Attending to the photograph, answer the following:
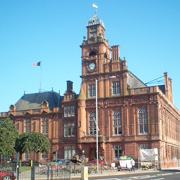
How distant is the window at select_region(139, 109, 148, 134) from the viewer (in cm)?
5106

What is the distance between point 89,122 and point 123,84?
9.11m

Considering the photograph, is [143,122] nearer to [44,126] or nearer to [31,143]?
[31,143]

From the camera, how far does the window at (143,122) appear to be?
168 feet

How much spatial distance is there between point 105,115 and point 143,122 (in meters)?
6.83

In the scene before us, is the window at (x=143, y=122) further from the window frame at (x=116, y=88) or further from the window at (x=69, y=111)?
the window at (x=69, y=111)

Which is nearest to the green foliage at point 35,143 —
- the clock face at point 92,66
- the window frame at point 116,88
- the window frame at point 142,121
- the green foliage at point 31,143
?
the green foliage at point 31,143

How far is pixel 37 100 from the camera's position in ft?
213

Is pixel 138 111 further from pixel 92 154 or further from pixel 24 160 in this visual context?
pixel 24 160

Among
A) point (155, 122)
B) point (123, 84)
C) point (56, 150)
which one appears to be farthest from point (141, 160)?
point (56, 150)

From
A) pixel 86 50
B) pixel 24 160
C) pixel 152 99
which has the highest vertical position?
pixel 86 50

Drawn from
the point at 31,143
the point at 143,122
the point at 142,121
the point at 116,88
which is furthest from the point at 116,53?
the point at 31,143

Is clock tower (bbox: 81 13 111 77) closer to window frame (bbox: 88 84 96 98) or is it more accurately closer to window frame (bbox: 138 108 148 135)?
window frame (bbox: 88 84 96 98)

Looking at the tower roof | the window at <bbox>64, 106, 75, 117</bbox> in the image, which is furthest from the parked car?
the tower roof

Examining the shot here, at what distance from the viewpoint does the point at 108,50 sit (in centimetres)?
6066
